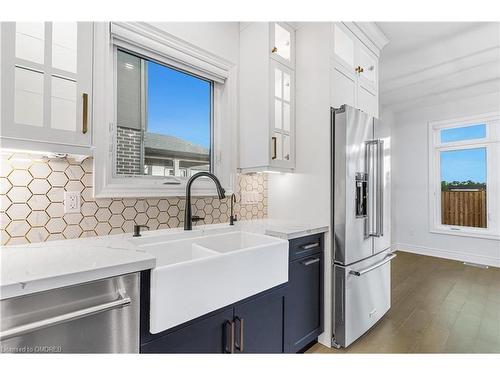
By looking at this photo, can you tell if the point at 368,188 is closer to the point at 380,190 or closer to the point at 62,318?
the point at 380,190

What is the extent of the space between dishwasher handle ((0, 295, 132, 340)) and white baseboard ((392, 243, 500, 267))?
5443 millimetres

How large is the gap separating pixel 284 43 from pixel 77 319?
237 cm

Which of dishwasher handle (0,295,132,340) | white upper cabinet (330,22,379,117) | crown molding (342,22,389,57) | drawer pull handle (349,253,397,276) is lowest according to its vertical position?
drawer pull handle (349,253,397,276)

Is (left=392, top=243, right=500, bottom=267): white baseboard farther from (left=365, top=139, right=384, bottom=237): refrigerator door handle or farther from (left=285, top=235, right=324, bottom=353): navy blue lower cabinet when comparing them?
(left=285, top=235, right=324, bottom=353): navy blue lower cabinet

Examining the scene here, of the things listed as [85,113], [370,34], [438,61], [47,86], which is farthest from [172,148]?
[438,61]

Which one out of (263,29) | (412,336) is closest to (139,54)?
(263,29)

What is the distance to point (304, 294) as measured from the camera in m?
1.84

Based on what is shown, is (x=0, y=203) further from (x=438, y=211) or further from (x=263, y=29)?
(x=438, y=211)

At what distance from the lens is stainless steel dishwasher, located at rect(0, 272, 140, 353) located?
820mm

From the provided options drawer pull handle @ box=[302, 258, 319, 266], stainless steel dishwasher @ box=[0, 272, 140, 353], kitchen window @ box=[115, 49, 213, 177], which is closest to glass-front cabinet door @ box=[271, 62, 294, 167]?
kitchen window @ box=[115, 49, 213, 177]

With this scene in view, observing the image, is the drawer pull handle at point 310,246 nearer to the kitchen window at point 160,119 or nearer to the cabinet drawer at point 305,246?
the cabinet drawer at point 305,246

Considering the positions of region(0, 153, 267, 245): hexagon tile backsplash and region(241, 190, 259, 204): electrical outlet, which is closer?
region(0, 153, 267, 245): hexagon tile backsplash

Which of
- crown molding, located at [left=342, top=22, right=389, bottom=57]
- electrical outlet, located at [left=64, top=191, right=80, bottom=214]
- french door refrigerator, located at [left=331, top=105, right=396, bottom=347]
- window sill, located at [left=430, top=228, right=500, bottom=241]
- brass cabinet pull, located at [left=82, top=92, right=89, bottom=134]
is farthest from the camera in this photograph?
window sill, located at [left=430, top=228, right=500, bottom=241]

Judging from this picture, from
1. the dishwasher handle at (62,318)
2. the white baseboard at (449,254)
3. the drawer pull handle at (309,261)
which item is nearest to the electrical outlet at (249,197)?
the drawer pull handle at (309,261)
